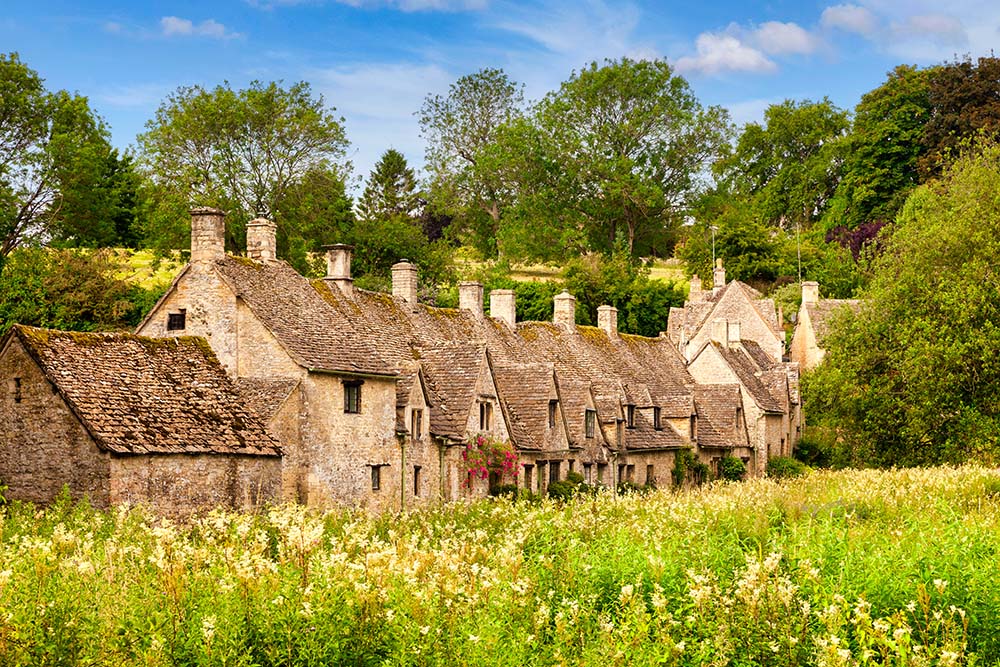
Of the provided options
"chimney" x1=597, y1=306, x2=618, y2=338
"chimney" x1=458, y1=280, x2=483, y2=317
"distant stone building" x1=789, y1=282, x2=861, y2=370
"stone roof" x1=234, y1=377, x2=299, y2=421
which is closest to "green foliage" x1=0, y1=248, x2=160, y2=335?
"chimney" x1=458, y1=280, x2=483, y2=317

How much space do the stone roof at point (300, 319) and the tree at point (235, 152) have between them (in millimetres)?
31757

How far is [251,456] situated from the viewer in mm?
32312

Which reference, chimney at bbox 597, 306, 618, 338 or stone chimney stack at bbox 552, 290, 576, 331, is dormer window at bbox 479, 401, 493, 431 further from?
chimney at bbox 597, 306, 618, 338

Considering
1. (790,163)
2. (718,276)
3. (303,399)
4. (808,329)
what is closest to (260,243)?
(303,399)

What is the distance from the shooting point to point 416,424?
3966 centimetres

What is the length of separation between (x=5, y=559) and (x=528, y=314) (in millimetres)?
71728

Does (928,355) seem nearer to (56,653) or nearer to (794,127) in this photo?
(56,653)

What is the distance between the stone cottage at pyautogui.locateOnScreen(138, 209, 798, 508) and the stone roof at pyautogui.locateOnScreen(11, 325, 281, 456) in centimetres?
110

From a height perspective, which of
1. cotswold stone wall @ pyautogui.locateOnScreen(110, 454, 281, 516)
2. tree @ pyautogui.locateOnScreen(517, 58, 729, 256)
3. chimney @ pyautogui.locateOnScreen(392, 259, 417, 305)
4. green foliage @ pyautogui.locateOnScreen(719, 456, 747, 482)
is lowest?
green foliage @ pyautogui.locateOnScreen(719, 456, 747, 482)

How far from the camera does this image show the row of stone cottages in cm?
2989

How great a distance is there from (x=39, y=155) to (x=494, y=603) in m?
57.7

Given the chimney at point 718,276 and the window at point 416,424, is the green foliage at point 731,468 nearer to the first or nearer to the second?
the window at point 416,424

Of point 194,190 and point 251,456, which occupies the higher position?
point 194,190

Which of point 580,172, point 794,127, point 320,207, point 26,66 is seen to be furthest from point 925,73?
point 26,66
